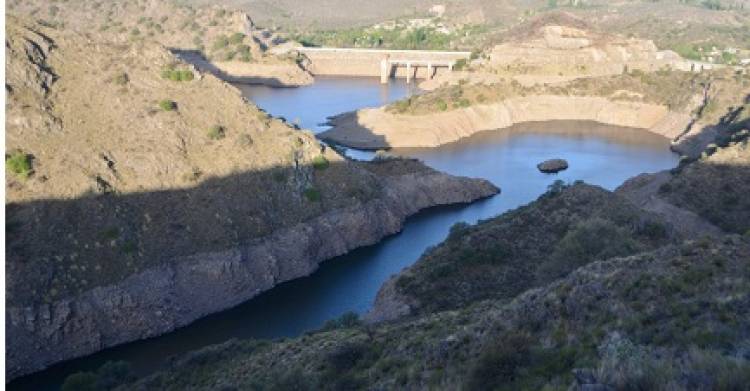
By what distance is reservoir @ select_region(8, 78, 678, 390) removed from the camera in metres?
49.2

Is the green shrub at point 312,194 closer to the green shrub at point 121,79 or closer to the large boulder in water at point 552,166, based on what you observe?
the green shrub at point 121,79

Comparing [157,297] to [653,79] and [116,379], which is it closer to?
[116,379]

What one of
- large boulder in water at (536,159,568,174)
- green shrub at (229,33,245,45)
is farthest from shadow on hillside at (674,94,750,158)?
green shrub at (229,33,245,45)

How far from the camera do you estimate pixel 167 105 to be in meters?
62.3

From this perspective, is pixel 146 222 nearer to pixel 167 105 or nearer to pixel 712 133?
pixel 167 105

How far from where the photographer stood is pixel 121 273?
49438mm

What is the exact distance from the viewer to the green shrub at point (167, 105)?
6222 centimetres

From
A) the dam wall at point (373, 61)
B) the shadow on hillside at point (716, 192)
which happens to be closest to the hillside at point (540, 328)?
the shadow on hillside at point (716, 192)

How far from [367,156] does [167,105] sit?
42.5 meters

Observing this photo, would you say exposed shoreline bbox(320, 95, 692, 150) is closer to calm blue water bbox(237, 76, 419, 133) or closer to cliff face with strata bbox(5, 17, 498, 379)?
calm blue water bbox(237, 76, 419, 133)

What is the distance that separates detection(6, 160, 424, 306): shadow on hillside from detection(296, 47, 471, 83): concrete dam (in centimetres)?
10870

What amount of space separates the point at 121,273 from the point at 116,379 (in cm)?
1149

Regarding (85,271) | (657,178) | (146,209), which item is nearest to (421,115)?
(657,178)

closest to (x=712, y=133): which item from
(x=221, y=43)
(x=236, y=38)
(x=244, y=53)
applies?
(x=244, y=53)
